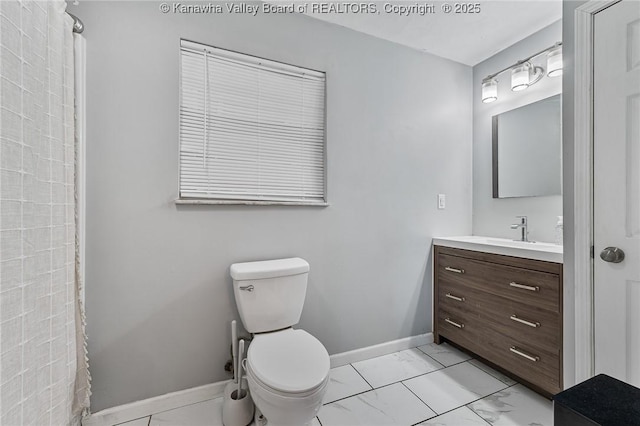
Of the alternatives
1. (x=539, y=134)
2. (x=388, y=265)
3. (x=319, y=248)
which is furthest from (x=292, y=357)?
(x=539, y=134)

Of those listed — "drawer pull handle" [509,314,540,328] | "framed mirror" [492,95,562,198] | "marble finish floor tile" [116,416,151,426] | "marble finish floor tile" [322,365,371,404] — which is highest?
"framed mirror" [492,95,562,198]

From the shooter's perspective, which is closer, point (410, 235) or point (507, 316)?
point (507, 316)

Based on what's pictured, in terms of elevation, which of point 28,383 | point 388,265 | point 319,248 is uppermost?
point 319,248

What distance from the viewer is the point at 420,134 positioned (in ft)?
7.18

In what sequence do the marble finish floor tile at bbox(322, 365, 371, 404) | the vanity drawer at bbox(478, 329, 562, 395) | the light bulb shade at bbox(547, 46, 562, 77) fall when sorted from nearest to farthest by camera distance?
1. the vanity drawer at bbox(478, 329, 562, 395)
2. the marble finish floor tile at bbox(322, 365, 371, 404)
3. the light bulb shade at bbox(547, 46, 562, 77)

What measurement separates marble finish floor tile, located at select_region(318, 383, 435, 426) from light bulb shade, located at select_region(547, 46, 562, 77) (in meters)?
2.13

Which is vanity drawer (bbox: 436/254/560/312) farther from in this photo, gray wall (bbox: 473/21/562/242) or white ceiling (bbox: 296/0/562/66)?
white ceiling (bbox: 296/0/562/66)

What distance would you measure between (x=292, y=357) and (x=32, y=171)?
119 centimetres

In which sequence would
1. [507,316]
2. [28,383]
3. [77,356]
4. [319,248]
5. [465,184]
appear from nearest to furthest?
[28,383] < [77,356] < [507,316] < [319,248] < [465,184]

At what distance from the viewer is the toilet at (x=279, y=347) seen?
1.09m

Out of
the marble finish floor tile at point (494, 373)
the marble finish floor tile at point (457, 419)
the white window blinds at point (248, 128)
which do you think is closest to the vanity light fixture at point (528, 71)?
the white window blinds at point (248, 128)

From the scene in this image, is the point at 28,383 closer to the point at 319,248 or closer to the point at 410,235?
the point at 319,248

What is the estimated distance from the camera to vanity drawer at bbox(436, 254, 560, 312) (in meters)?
1.48

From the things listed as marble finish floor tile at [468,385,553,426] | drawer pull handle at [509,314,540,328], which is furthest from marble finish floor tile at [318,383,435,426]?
drawer pull handle at [509,314,540,328]
